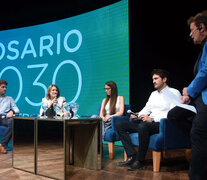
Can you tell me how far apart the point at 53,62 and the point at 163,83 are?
12.4 ft

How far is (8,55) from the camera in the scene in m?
7.31

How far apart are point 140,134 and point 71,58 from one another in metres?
3.54

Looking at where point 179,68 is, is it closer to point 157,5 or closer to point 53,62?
point 157,5

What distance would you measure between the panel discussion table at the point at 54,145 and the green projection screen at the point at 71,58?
2145 millimetres

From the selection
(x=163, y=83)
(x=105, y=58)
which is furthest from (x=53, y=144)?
(x=105, y=58)

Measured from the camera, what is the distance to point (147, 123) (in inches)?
120

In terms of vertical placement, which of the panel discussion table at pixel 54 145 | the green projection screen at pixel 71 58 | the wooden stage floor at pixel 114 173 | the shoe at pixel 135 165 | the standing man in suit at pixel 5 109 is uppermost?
the green projection screen at pixel 71 58

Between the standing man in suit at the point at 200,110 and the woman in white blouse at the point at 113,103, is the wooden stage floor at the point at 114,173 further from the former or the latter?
the standing man in suit at the point at 200,110

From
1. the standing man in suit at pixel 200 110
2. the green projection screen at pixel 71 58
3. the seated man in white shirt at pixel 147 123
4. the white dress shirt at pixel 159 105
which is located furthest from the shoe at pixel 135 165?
the green projection screen at pixel 71 58

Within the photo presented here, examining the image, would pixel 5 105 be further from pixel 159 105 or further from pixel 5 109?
pixel 159 105

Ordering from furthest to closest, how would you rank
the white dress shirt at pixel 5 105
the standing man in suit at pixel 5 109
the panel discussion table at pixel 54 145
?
1. the white dress shirt at pixel 5 105
2. the standing man in suit at pixel 5 109
3. the panel discussion table at pixel 54 145

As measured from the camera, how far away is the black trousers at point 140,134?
297cm

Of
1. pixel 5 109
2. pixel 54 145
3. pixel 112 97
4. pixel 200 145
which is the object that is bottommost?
pixel 54 145

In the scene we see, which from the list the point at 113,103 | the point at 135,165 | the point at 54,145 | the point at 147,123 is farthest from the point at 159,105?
the point at 54,145
